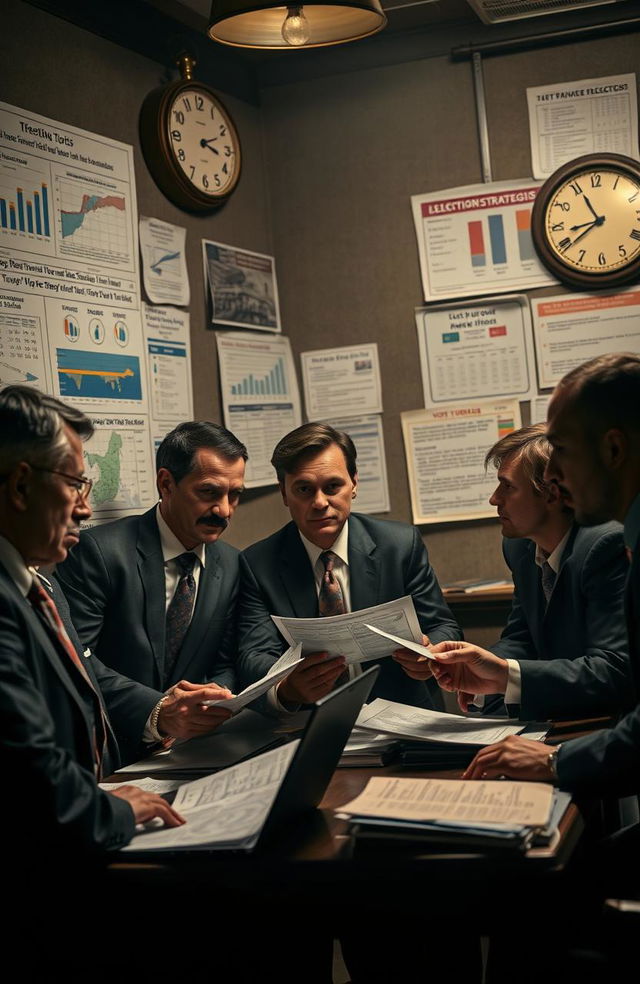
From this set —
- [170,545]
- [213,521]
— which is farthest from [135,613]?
[213,521]

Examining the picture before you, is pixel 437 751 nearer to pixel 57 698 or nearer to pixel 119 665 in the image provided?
pixel 57 698

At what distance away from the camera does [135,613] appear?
303cm

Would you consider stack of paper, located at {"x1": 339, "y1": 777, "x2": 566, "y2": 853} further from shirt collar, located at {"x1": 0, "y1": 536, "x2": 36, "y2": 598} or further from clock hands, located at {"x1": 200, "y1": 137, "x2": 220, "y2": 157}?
clock hands, located at {"x1": 200, "y1": 137, "x2": 220, "y2": 157}

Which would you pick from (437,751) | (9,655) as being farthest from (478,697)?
(9,655)

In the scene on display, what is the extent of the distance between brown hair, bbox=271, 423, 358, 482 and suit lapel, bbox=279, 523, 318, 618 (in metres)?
0.23

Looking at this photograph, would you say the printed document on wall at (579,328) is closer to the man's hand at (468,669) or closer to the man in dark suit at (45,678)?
the man's hand at (468,669)

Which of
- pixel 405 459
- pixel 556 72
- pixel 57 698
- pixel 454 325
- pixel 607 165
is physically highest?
pixel 556 72

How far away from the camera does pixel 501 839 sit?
1.54 metres

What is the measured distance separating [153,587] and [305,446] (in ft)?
2.13

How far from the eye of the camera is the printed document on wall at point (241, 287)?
162 inches

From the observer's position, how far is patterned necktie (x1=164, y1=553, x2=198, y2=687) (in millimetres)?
3057

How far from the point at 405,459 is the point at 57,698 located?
282 centimetres

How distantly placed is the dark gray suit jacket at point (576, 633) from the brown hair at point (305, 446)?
2.36ft

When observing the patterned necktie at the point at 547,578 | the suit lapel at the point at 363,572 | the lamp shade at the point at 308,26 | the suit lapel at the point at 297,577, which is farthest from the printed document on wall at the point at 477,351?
the lamp shade at the point at 308,26
